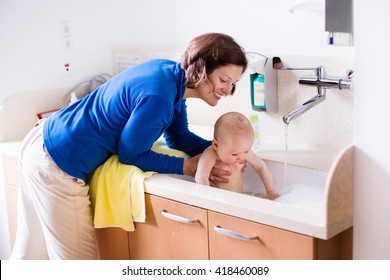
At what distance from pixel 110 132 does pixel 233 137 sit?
0.38 meters

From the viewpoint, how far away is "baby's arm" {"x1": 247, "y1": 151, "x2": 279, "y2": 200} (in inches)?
82.7

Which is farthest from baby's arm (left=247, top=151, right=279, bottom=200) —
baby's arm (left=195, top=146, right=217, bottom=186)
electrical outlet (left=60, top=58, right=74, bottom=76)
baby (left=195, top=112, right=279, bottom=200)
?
electrical outlet (left=60, top=58, right=74, bottom=76)

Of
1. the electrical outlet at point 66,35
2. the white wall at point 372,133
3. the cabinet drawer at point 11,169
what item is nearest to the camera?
the white wall at point 372,133

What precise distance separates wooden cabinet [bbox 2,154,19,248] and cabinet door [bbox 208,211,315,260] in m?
1.02

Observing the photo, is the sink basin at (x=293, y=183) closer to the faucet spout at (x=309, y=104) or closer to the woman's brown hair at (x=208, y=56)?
the faucet spout at (x=309, y=104)

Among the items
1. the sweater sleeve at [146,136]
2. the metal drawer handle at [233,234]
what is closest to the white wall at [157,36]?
the metal drawer handle at [233,234]

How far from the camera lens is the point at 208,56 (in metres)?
1.94

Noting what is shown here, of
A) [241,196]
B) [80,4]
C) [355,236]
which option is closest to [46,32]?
[80,4]

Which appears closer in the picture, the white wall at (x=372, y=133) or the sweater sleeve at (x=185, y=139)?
the white wall at (x=372, y=133)

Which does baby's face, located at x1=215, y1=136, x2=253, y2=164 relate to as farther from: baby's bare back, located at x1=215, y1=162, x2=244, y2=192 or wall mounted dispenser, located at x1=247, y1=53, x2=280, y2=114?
wall mounted dispenser, located at x1=247, y1=53, x2=280, y2=114

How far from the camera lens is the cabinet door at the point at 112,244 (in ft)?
6.79

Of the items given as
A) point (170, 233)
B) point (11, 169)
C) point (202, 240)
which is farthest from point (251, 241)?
point (11, 169)

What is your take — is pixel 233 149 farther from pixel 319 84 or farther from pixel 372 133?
pixel 372 133

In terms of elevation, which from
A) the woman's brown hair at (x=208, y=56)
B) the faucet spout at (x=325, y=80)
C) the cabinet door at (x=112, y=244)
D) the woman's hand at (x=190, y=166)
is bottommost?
the cabinet door at (x=112, y=244)
